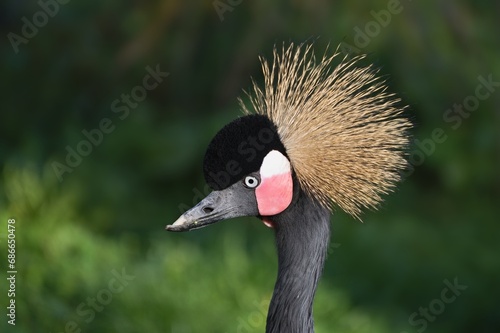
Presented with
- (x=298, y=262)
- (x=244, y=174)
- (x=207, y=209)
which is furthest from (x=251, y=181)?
(x=298, y=262)

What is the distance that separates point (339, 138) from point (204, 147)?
11.0 feet

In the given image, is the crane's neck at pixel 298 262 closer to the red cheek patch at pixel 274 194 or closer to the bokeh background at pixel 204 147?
the red cheek patch at pixel 274 194

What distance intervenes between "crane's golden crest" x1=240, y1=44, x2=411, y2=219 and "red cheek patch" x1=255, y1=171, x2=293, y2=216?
5 cm

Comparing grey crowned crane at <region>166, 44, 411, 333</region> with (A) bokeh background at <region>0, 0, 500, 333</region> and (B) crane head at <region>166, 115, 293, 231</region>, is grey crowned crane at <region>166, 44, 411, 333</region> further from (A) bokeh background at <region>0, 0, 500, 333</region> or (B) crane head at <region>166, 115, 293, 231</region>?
(A) bokeh background at <region>0, 0, 500, 333</region>

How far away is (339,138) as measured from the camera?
2.87 meters

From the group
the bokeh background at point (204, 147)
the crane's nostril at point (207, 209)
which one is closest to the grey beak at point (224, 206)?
the crane's nostril at point (207, 209)

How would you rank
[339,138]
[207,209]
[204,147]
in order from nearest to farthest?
[207,209] → [339,138] → [204,147]

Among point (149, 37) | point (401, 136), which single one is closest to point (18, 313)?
point (401, 136)

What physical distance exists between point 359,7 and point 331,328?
6.70ft

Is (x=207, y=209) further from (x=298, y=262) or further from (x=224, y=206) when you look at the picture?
(x=298, y=262)

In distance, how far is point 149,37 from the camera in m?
5.97

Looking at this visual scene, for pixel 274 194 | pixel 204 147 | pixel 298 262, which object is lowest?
pixel 298 262

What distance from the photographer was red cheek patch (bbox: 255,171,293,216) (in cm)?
272

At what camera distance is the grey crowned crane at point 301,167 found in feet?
8.91
